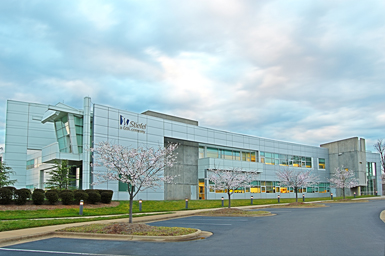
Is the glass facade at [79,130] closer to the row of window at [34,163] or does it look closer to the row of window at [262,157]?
the row of window at [34,163]

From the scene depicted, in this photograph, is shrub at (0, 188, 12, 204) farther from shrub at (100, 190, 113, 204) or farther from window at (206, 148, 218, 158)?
window at (206, 148, 218, 158)

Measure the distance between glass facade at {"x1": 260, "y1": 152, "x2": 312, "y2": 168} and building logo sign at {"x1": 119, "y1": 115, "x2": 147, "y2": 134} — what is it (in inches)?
915

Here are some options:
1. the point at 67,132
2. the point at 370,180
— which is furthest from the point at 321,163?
the point at 67,132

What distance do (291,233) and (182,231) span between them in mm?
4355

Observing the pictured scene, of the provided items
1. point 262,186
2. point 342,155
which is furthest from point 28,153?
point 342,155

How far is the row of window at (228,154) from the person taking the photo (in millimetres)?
49875

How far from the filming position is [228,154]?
53.0 meters

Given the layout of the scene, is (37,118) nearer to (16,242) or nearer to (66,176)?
(66,176)

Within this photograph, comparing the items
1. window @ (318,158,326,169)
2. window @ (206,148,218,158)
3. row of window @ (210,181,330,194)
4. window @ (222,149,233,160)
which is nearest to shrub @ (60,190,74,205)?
window @ (206,148,218,158)

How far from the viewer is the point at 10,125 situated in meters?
52.6

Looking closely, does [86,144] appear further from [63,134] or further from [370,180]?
[370,180]

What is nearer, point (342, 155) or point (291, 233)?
point (291, 233)

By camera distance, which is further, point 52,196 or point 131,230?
point 52,196

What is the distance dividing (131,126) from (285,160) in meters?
31.2
